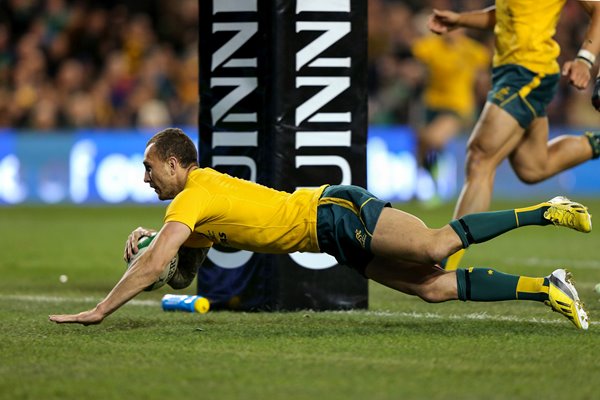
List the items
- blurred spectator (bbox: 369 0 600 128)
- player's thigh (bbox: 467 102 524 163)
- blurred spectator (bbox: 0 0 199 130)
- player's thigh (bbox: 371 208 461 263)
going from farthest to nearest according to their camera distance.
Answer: blurred spectator (bbox: 369 0 600 128) → blurred spectator (bbox: 0 0 199 130) → player's thigh (bbox: 467 102 524 163) → player's thigh (bbox: 371 208 461 263)

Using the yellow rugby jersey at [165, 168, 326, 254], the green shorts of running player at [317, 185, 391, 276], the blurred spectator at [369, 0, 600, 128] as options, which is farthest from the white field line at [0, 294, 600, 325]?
the blurred spectator at [369, 0, 600, 128]

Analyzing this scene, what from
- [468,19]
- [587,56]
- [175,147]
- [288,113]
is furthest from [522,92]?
[175,147]

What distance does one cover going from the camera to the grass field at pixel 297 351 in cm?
454

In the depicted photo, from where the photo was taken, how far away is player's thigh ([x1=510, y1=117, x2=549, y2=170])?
810cm

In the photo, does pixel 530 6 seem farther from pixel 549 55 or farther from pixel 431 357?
pixel 431 357

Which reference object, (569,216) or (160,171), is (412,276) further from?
(160,171)

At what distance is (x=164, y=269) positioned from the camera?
5.82 meters

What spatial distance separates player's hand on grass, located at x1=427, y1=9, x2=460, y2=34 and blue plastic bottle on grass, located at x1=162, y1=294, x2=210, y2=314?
2562 millimetres

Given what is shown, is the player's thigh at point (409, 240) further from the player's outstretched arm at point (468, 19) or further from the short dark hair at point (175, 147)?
the player's outstretched arm at point (468, 19)

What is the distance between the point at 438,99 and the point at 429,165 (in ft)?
2.95

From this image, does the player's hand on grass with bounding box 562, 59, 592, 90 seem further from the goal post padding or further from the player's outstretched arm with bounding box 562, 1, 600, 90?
the goal post padding

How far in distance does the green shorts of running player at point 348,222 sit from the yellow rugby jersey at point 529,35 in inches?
91.1

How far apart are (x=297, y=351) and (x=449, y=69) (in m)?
11.2

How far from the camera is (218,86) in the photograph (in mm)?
7207
